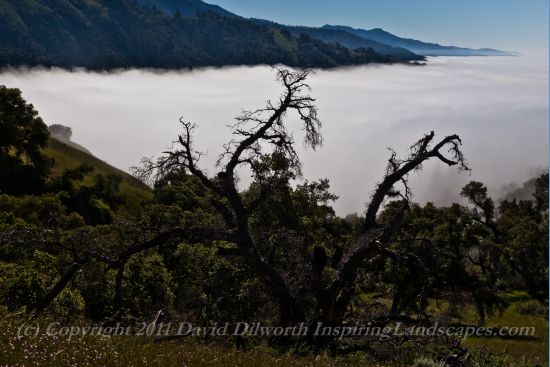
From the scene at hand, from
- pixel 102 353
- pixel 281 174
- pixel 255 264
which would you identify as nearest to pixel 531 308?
pixel 281 174

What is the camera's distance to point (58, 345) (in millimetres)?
9000

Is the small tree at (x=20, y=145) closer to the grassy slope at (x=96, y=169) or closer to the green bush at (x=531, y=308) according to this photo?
the grassy slope at (x=96, y=169)

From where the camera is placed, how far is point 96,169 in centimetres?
14512

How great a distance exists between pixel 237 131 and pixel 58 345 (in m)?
10.4

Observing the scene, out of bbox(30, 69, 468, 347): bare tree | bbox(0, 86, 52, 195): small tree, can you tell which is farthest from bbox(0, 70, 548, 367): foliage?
bbox(0, 86, 52, 195): small tree

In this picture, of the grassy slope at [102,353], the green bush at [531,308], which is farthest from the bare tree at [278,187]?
the green bush at [531,308]

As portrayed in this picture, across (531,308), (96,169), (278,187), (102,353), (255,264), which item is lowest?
(96,169)

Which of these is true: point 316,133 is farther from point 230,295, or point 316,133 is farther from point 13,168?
point 13,168

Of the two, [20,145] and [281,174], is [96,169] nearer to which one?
[20,145]

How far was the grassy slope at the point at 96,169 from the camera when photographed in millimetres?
116181

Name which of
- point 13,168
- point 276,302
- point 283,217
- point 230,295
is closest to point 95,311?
point 230,295

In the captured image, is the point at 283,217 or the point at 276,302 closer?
the point at 276,302

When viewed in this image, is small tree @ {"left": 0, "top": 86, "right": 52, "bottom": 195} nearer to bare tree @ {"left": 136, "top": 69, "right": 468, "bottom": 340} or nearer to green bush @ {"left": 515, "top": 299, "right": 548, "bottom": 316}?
bare tree @ {"left": 136, "top": 69, "right": 468, "bottom": 340}

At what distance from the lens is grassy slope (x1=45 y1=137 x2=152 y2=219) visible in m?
116
